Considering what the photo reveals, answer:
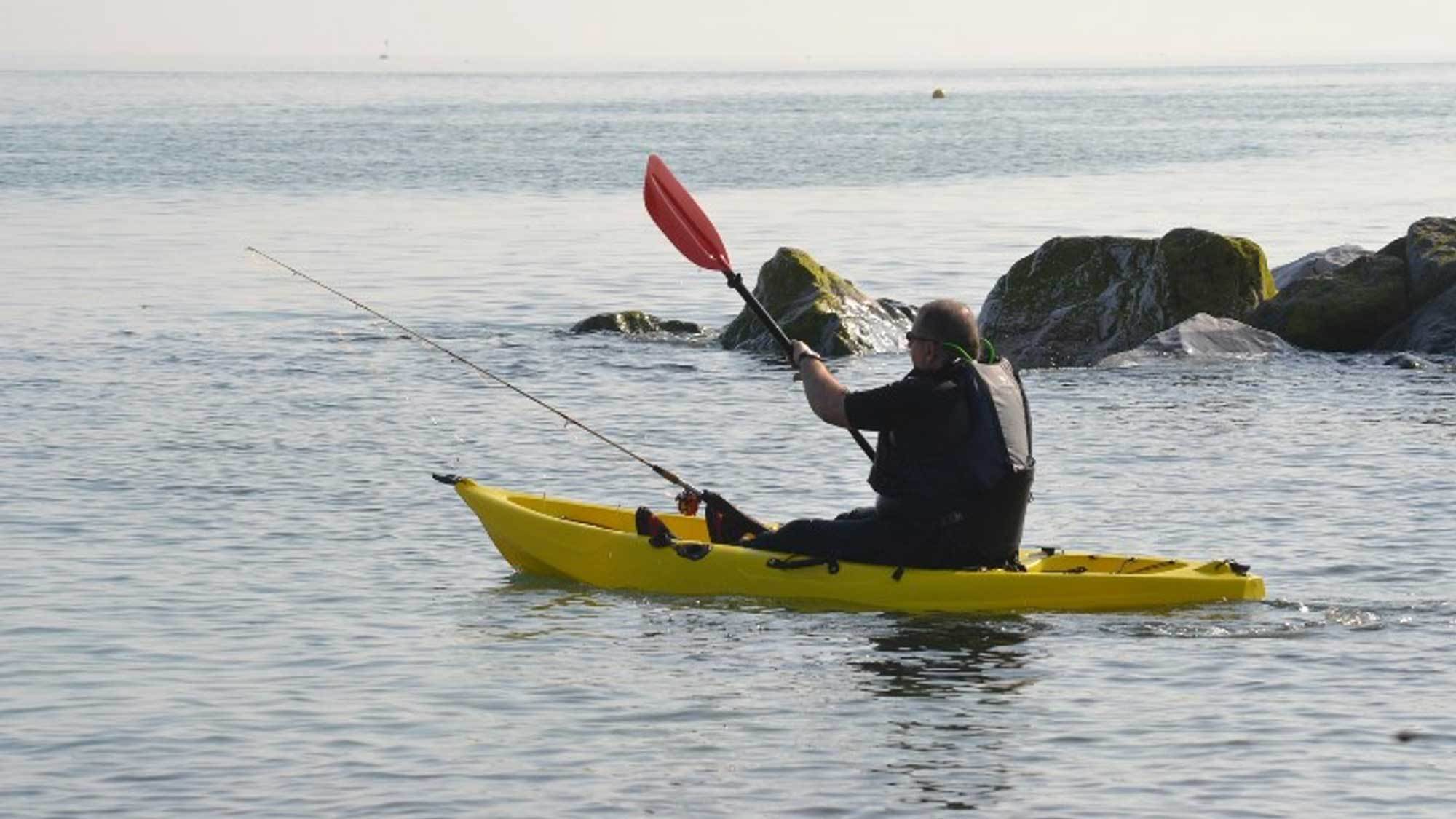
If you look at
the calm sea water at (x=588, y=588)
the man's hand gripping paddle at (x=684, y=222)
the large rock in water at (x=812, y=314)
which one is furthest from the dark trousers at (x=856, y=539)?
the large rock in water at (x=812, y=314)

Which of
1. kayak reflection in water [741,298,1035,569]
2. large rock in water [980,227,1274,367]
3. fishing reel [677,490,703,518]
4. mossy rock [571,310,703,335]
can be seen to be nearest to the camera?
kayak reflection in water [741,298,1035,569]

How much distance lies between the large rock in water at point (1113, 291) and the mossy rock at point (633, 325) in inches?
147

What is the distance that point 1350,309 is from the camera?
69.6ft

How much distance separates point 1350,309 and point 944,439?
1215cm

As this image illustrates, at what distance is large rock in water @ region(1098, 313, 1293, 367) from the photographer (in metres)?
20.7

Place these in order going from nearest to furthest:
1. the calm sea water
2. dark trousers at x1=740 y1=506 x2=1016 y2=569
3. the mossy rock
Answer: the calm sea water < dark trousers at x1=740 y1=506 x2=1016 y2=569 < the mossy rock

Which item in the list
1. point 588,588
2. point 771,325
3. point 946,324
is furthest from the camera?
point 588,588

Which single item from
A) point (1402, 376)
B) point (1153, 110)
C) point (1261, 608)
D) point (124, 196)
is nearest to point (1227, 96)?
point (1153, 110)

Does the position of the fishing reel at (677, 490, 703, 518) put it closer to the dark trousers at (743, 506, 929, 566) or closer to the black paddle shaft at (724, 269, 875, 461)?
the dark trousers at (743, 506, 929, 566)

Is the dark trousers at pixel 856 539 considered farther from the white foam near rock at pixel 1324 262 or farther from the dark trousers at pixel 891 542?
the white foam near rock at pixel 1324 262

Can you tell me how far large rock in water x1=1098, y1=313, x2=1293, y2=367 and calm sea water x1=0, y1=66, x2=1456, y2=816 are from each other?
237 mm

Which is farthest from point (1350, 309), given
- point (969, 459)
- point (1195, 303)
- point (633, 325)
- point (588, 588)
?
point (969, 459)

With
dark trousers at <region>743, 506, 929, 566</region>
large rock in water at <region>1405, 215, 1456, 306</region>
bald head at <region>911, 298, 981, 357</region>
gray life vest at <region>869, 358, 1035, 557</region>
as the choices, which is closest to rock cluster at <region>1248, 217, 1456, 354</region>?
large rock in water at <region>1405, 215, 1456, 306</region>

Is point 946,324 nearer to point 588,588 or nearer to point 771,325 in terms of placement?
point 771,325
